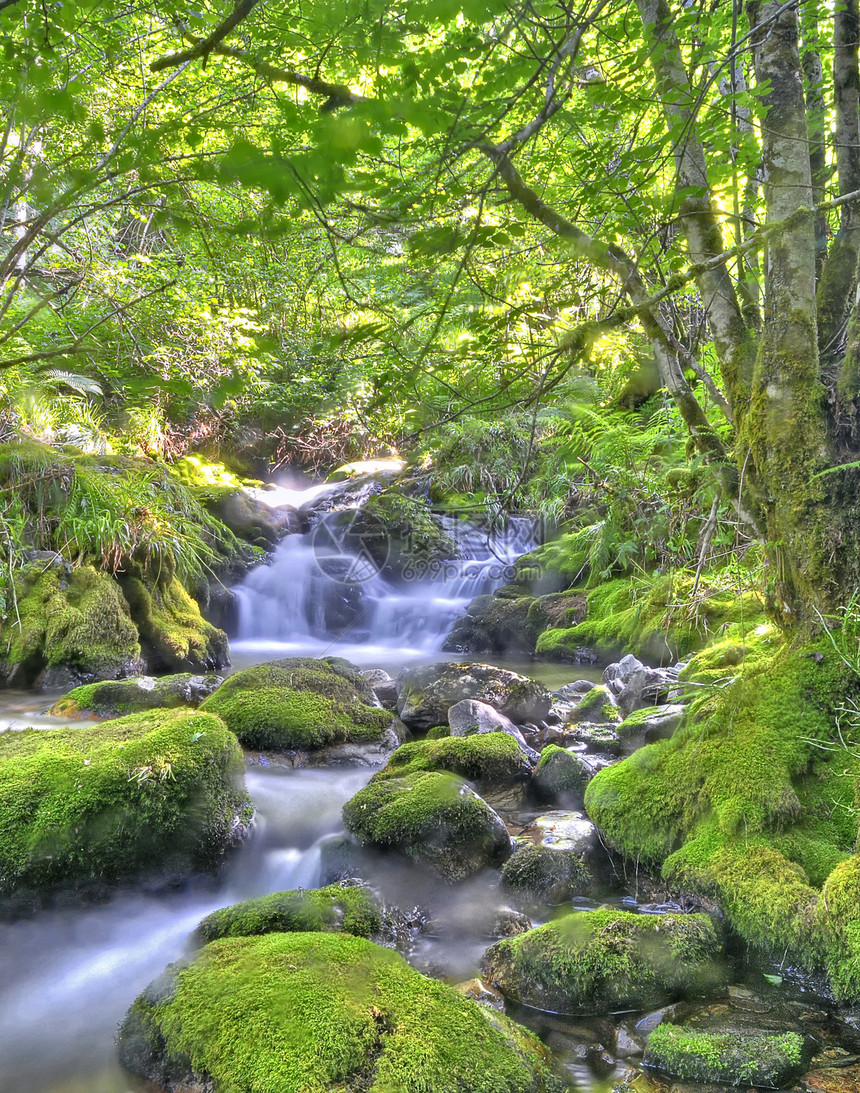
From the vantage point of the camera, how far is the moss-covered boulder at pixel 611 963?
259 centimetres

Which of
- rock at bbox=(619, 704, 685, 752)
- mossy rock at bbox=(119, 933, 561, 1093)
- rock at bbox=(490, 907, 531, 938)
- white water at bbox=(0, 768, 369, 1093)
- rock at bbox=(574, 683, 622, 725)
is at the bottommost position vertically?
white water at bbox=(0, 768, 369, 1093)

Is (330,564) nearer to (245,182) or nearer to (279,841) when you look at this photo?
(279,841)

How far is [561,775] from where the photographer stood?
4.56 metres

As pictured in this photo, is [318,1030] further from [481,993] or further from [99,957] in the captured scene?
[99,957]

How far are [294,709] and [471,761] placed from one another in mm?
1700

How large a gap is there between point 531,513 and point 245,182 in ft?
39.4

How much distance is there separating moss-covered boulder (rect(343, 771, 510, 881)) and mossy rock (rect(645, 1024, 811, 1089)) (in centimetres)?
151

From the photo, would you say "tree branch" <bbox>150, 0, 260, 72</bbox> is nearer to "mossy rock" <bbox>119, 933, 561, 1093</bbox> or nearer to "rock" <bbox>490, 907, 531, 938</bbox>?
"mossy rock" <bbox>119, 933, 561, 1093</bbox>

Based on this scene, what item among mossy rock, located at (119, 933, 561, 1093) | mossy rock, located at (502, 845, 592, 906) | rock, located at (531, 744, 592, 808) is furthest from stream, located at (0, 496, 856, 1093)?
rock, located at (531, 744, 592, 808)

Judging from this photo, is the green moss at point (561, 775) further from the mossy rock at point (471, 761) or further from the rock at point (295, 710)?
the rock at point (295, 710)

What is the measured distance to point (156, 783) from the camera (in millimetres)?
3707

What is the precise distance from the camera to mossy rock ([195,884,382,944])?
2.96 metres

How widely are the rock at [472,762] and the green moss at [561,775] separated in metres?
0.13

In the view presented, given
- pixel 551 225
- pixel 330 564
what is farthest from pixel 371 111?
pixel 330 564
